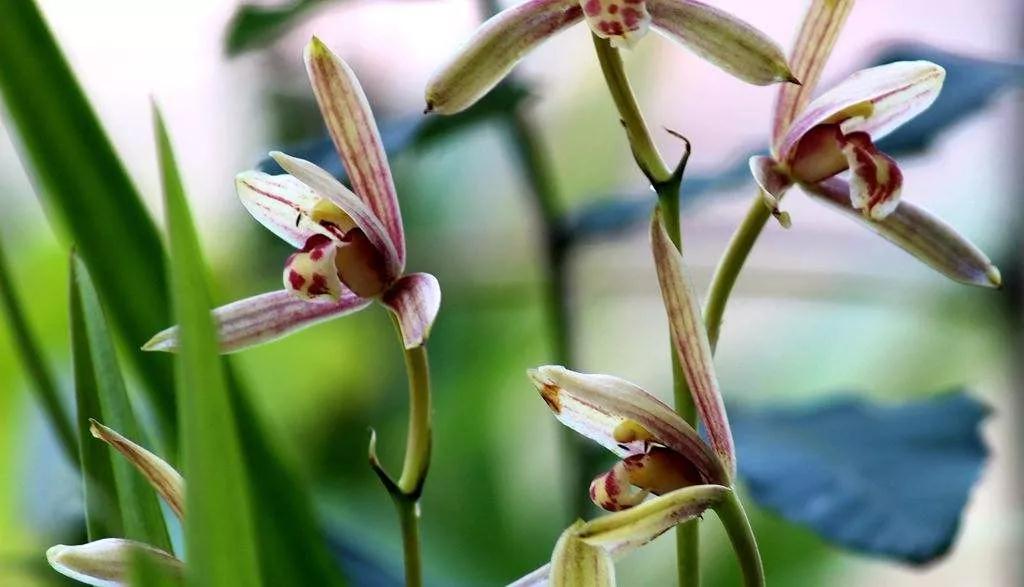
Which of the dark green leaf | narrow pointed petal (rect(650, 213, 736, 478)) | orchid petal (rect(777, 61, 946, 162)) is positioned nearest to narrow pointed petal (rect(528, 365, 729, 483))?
narrow pointed petal (rect(650, 213, 736, 478))

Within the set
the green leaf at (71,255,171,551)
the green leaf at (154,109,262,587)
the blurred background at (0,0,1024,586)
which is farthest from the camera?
Answer: the blurred background at (0,0,1024,586)

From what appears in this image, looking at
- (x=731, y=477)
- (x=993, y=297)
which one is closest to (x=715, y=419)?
(x=731, y=477)

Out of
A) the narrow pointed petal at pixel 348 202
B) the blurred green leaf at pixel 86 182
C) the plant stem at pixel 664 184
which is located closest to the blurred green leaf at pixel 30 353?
the blurred green leaf at pixel 86 182

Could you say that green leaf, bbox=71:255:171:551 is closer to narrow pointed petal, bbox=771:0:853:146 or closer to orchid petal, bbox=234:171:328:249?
orchid petal, bbox=234:171:328:249

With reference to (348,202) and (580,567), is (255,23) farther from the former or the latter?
(580,567)

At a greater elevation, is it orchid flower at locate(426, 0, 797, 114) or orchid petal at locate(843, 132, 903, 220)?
orchid flower at locate(426, 0, 797, 114)

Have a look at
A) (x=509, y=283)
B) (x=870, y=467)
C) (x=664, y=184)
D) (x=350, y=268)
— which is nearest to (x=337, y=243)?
(x=350, y=268)
